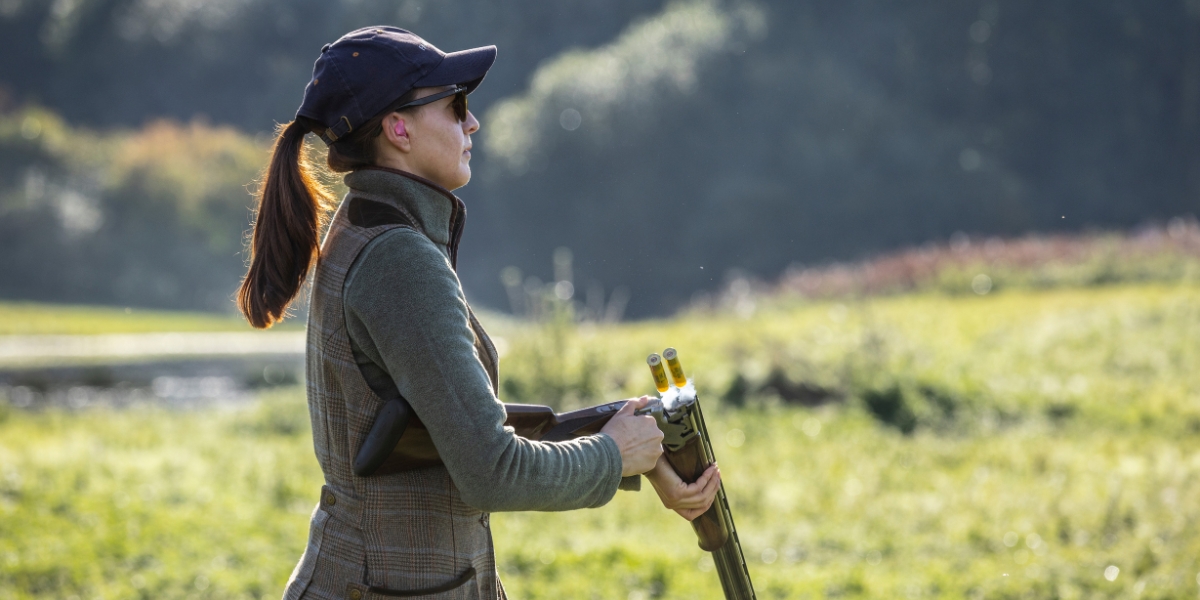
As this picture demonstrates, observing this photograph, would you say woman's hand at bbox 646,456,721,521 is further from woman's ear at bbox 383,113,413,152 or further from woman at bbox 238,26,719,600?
woman's ear at bbox 383,113,413,152

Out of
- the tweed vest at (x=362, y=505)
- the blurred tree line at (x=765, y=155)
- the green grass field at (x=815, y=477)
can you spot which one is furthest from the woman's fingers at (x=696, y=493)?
the blurred tree line at (x=765, y=155)

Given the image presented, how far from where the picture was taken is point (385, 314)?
6.00ft

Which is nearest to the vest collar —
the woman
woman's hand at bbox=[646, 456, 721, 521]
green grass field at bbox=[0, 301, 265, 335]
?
the woman

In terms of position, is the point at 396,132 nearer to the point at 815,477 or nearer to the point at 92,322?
the point at 815,477

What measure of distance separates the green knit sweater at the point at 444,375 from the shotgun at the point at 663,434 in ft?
0.25

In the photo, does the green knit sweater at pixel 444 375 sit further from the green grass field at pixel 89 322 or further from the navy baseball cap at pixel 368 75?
the green grass field at pixel 89 322

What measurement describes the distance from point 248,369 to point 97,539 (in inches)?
398

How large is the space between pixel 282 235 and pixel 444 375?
43 cm

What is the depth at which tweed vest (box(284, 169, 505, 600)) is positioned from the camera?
6.43ft

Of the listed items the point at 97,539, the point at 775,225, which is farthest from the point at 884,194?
the point at 97,539

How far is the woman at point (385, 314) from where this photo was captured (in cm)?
186

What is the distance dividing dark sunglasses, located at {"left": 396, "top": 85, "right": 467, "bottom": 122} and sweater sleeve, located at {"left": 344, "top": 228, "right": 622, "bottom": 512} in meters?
0.24

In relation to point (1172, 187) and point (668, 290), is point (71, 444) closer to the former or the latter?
point (668, 290)

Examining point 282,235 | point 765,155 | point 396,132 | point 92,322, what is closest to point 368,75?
point 396,132
